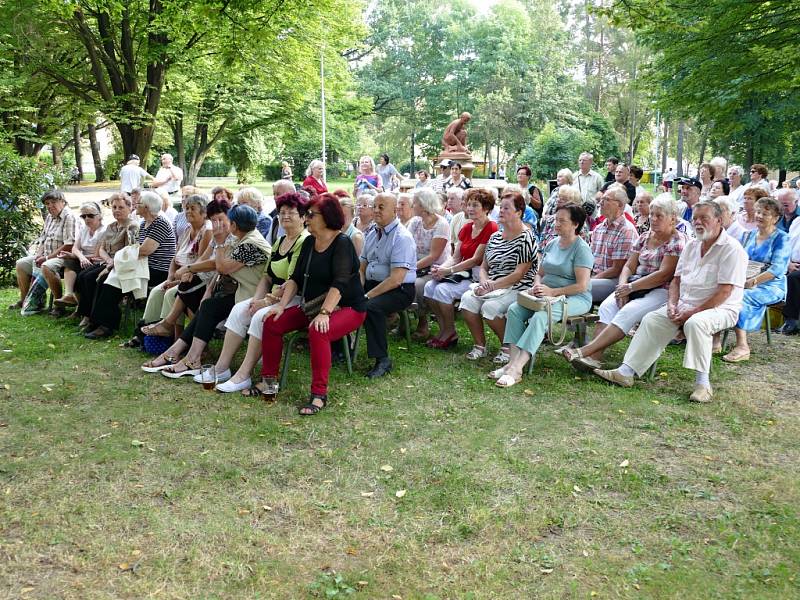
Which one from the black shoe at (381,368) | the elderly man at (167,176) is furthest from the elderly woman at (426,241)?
the elderly man at (167,176)

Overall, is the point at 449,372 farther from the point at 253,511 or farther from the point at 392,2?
the point at 392,2

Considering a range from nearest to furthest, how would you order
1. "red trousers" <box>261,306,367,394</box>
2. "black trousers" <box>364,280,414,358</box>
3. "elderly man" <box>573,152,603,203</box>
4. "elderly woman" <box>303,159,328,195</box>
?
1. "red trousers" <box>261,306,367,394</box>
2. "black trousers" <box>364,280,414,358</box>
3. "elderly woman" <box>303,159,328,195</box>
4. "elderly man" <box>573,152,603,203</box>

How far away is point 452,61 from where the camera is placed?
45.1m

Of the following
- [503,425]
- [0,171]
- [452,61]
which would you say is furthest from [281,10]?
[452,61]

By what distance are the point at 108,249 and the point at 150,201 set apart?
1061mm

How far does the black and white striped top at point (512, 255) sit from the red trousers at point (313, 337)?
1.43 metres

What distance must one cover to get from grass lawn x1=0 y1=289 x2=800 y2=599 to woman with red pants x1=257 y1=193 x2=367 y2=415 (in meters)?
0.26

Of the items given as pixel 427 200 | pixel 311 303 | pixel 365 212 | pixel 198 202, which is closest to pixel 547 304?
pixel 427 200

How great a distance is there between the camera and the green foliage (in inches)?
362

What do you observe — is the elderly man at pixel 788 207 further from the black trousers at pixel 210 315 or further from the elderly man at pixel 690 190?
the black trousers at pixel 210 315

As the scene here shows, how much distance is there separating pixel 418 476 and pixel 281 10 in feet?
29.7

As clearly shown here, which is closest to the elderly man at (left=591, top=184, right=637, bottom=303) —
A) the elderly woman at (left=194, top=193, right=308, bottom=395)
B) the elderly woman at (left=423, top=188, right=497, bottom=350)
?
the elderly woman at (left=423, top=188, right=497, bottom=350)

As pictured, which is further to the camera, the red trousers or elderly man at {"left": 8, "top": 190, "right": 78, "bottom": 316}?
elderly man at {"left": 8, "top": 190, "right": 78, "bottom": 316}

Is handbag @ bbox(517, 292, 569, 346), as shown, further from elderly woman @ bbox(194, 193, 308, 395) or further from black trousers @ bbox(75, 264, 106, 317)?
black trousers @ bbox(75, 264, 106, 317)
